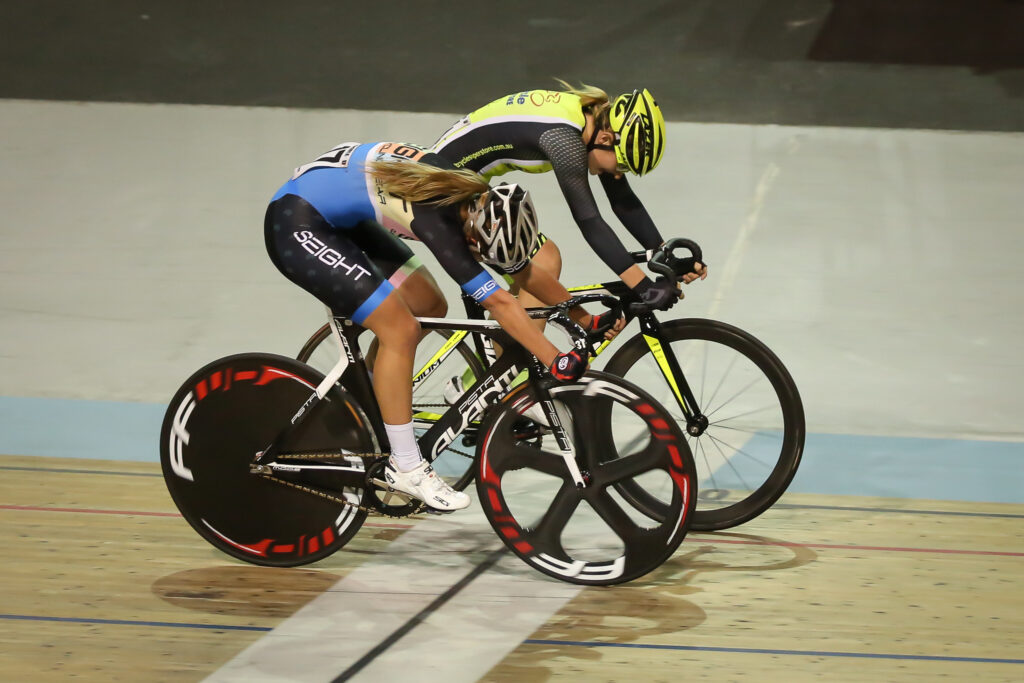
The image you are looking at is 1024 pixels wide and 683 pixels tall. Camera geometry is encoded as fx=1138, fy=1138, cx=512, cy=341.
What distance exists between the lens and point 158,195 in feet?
20.9

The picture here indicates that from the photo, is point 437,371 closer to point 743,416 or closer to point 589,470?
point 589,470

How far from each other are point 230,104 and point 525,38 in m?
1.93

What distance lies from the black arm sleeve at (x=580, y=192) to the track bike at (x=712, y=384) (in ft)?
0.36

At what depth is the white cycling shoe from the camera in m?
3.03

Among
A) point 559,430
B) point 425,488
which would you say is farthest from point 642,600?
point 425,488

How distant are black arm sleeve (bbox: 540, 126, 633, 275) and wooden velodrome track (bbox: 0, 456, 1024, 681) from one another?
890 millimetres

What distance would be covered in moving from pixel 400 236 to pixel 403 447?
22.2 inches

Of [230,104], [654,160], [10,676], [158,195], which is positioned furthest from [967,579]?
A: [230,104]

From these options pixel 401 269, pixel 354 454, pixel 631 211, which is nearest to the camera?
pixel 354 454

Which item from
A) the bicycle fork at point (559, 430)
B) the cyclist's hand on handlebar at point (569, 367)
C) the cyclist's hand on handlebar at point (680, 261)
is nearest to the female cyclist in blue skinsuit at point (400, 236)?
the cyclist's hand on handlebar at point (569, 367)

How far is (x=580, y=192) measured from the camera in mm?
3324

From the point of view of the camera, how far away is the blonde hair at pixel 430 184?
2.87 metres

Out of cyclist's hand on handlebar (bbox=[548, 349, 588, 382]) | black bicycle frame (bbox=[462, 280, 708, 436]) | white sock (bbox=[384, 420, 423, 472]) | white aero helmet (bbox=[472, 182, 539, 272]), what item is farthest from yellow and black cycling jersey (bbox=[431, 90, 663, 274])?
white sock (bbox=[384, 420, 423, 472])

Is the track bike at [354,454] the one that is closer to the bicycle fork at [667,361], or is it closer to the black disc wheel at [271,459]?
the black disc wheel at [271,459]
